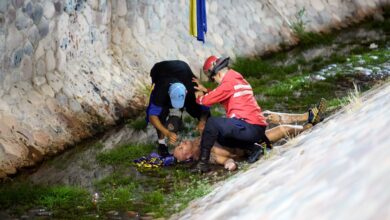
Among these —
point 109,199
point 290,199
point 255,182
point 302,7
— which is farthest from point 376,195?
point 302,7

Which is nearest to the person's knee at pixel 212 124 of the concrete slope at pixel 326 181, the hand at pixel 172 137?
the hand at pixel 172 137

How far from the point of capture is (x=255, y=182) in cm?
590

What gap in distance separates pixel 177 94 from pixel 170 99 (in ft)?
0.69

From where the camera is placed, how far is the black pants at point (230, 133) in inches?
373

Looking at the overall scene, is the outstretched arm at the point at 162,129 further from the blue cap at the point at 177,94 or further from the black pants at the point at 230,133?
the black pants at the point at 230,133

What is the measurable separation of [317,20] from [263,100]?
7.42 m

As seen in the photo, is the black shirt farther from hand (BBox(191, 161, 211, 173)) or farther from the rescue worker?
hand (BBox(191, 161, 211, 173))

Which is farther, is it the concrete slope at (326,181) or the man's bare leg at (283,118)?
the man's bare leg at (283,118)

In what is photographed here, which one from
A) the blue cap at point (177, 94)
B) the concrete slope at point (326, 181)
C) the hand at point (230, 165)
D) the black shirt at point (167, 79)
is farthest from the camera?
the black shirt at point (167, 79)

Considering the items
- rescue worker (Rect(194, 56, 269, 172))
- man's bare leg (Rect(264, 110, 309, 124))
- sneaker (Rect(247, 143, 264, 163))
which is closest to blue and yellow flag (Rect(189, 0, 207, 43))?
man's bare leg (Rect(264, 110, 309, 124))

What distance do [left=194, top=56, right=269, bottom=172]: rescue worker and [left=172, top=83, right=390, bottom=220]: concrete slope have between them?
2.72 meters

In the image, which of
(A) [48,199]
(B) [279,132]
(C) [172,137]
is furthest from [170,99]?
(A) [48,199]

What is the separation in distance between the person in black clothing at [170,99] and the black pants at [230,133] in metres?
0.97

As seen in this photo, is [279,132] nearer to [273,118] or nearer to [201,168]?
[273,118]
